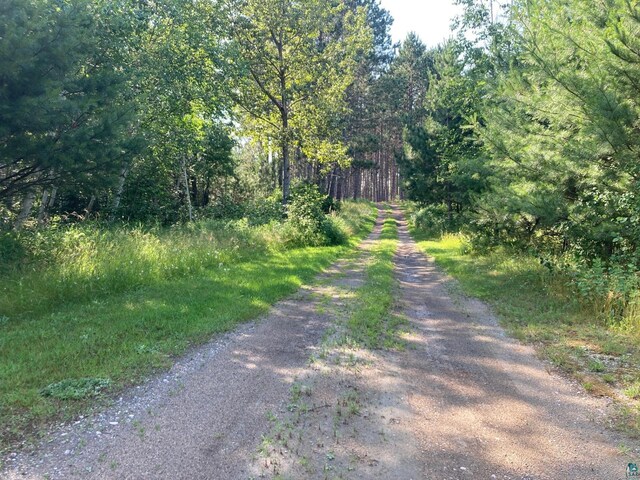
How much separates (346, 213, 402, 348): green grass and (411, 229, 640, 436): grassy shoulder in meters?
1.87

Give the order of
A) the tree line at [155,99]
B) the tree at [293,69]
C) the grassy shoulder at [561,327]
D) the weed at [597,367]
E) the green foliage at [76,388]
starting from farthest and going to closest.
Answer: the tree at [293,69], the tree line at [155,99], the weed at [597,367], the grassy shoulder at [561,327], the green foliage at [76,388]

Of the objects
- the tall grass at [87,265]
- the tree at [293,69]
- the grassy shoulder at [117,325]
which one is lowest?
the grassy shoulder at [117,325]

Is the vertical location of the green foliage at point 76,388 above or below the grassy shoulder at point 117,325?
below

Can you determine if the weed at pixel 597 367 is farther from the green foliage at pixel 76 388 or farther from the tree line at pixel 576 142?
the green foliage at pixel 76 388

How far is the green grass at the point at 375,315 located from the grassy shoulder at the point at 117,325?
166 centimetres

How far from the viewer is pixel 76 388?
156 inches

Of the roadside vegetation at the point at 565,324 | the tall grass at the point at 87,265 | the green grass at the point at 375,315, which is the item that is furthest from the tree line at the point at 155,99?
the roadside vegetation at the point at 565,324

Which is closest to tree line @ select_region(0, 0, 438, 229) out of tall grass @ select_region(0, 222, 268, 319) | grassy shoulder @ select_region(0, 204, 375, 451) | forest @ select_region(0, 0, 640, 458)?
forest @ select_region(0, 0, 640, 458)

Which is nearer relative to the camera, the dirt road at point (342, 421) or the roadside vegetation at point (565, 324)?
the dirt road at point (342, 421)

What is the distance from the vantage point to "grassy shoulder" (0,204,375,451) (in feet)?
12.6

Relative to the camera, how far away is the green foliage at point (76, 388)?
3828 mm

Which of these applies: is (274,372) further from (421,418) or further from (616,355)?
(616,355)

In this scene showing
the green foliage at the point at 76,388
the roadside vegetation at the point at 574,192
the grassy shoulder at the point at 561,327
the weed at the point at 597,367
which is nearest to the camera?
the green foliage at the point at 76,388

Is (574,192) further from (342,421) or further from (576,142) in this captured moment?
(342,421)
